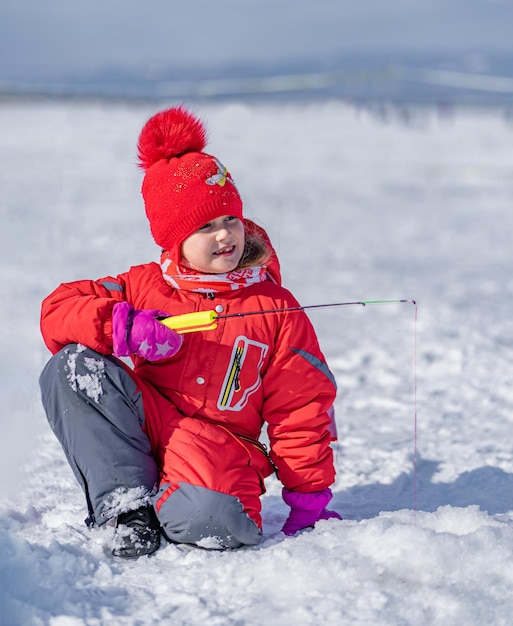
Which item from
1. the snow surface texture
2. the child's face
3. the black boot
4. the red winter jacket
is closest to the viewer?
the snow surface texture

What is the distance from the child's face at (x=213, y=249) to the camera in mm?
2031

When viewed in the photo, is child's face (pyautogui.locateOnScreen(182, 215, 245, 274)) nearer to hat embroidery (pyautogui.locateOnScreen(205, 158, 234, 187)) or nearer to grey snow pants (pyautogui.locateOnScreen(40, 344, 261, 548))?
hat embroidery (pyautogui.locateOnScreen(205, 158, 234, 187))

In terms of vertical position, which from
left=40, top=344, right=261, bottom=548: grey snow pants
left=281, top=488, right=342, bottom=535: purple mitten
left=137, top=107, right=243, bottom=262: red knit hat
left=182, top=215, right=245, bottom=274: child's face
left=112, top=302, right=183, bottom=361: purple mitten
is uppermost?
left=137, top=107, right=243, bottom=262: red knit hat

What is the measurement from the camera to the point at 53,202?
20.8ft

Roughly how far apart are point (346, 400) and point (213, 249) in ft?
3.83

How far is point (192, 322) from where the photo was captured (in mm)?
1854

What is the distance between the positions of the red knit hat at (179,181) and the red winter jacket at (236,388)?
0.54ft

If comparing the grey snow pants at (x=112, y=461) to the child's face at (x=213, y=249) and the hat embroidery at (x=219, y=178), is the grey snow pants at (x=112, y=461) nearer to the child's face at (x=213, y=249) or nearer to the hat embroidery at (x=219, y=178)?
the child's face at (x=213, y=249)

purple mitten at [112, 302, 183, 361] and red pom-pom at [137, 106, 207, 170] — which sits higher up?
red pom-pom at [137, 106, 207, 170]

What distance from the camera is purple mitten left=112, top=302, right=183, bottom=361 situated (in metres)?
1.81

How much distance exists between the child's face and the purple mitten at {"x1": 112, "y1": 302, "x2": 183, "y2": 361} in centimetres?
25

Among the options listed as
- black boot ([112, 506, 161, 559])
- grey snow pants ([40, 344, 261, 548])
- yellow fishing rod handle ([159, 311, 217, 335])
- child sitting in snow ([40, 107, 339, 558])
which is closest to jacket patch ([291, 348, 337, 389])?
child sitting in snow ([40, 107, 339, 558])

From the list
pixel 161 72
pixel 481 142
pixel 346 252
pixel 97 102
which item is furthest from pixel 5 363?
pixel 161 72

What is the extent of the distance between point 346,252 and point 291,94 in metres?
10.6
